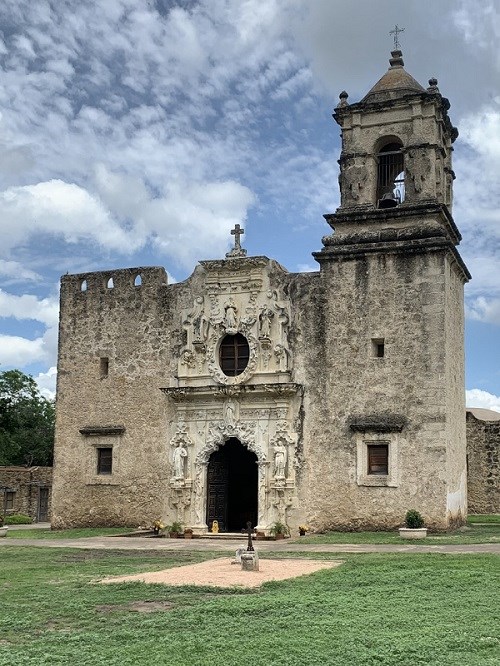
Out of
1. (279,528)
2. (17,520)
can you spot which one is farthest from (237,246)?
(17,520)

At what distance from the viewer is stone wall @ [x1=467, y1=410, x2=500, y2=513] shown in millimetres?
28000

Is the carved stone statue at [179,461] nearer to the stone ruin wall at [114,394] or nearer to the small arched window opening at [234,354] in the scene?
the stone ruin wall at [114,394]

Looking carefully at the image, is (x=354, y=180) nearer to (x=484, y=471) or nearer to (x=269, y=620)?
(x=484, y=471)

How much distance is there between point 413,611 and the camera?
31.4 ft

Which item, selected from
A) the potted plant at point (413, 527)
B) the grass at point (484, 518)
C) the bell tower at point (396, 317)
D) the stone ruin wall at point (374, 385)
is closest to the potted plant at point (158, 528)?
the stone ruin wall at point (374, 385)

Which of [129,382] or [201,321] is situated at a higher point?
[201,321]

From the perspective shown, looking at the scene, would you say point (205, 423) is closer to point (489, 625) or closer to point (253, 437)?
point (253, 437)

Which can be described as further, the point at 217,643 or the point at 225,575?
the point at 225,575

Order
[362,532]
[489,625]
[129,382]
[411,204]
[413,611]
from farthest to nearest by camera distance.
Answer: [129,382] < [411,204] < [362,532] < [413,611] < [489,625]

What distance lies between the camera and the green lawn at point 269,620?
7.55 metres

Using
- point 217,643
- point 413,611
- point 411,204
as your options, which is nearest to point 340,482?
point 411,204

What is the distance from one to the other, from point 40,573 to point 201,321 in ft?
36.5

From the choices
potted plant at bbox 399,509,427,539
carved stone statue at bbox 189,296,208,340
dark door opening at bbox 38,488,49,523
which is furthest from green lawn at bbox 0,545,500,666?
dark door opening at bbox 38,488,49,523

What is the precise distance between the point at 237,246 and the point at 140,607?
1492cm
